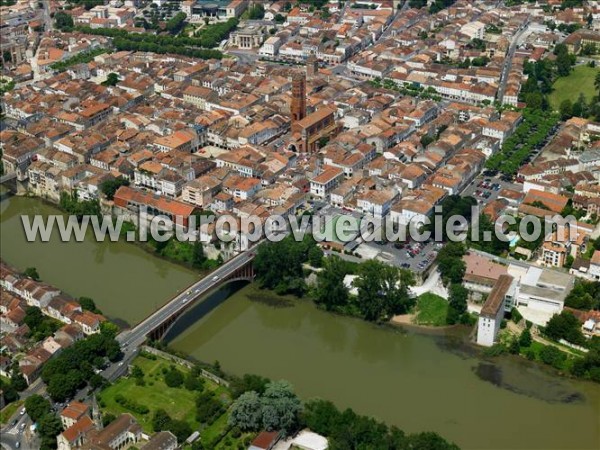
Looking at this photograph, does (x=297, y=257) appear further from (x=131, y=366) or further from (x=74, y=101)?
(x=74, y=101)

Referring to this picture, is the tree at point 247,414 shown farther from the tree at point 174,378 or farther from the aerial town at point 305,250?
the tree at point 174,378

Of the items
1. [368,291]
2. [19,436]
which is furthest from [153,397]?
[368,291]

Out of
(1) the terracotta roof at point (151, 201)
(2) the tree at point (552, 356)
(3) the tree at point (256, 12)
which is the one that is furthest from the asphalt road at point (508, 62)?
(2) the tree at point (552, 356)

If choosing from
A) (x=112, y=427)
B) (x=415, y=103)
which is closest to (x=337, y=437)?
(x=112, y=427)

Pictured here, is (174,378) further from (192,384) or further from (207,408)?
(207,408)

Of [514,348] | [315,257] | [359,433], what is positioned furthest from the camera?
[315,257]

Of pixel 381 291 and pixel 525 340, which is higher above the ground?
pixel 381 291

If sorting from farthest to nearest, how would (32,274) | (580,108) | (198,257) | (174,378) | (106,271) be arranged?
(580,108)
(106,271)
(198,257)
(32,274)
(174,378)
